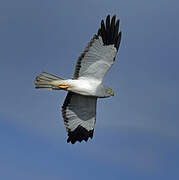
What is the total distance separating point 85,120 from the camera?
20203mm

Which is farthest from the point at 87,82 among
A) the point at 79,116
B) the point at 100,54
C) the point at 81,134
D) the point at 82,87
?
the point at 81,134

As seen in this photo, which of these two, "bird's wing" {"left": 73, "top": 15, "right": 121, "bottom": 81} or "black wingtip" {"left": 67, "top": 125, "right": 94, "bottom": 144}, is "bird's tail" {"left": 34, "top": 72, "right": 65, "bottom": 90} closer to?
"bird's wing" {"left": 73, "top": 15, "right": 121, "bottom": 81}

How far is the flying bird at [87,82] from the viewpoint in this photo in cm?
1878

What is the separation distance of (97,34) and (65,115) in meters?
3.76

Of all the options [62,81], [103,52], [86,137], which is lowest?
[86,137]

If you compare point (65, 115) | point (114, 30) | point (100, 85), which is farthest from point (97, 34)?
point (65, 115)

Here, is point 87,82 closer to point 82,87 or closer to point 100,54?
point 82,87

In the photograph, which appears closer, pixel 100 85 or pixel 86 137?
pixel 100 85

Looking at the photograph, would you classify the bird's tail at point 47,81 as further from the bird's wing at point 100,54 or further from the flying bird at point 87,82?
the bird's wing at point 100,54

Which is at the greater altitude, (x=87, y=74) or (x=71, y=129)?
(x=87, y=74)

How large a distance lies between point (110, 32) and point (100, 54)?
1.08 meters

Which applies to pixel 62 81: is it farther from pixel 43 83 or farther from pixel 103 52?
pixel 103 52

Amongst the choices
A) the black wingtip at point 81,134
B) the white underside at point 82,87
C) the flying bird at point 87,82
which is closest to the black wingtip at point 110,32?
the flying bird at point 87,82

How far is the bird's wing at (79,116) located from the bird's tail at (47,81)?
1.03 m
